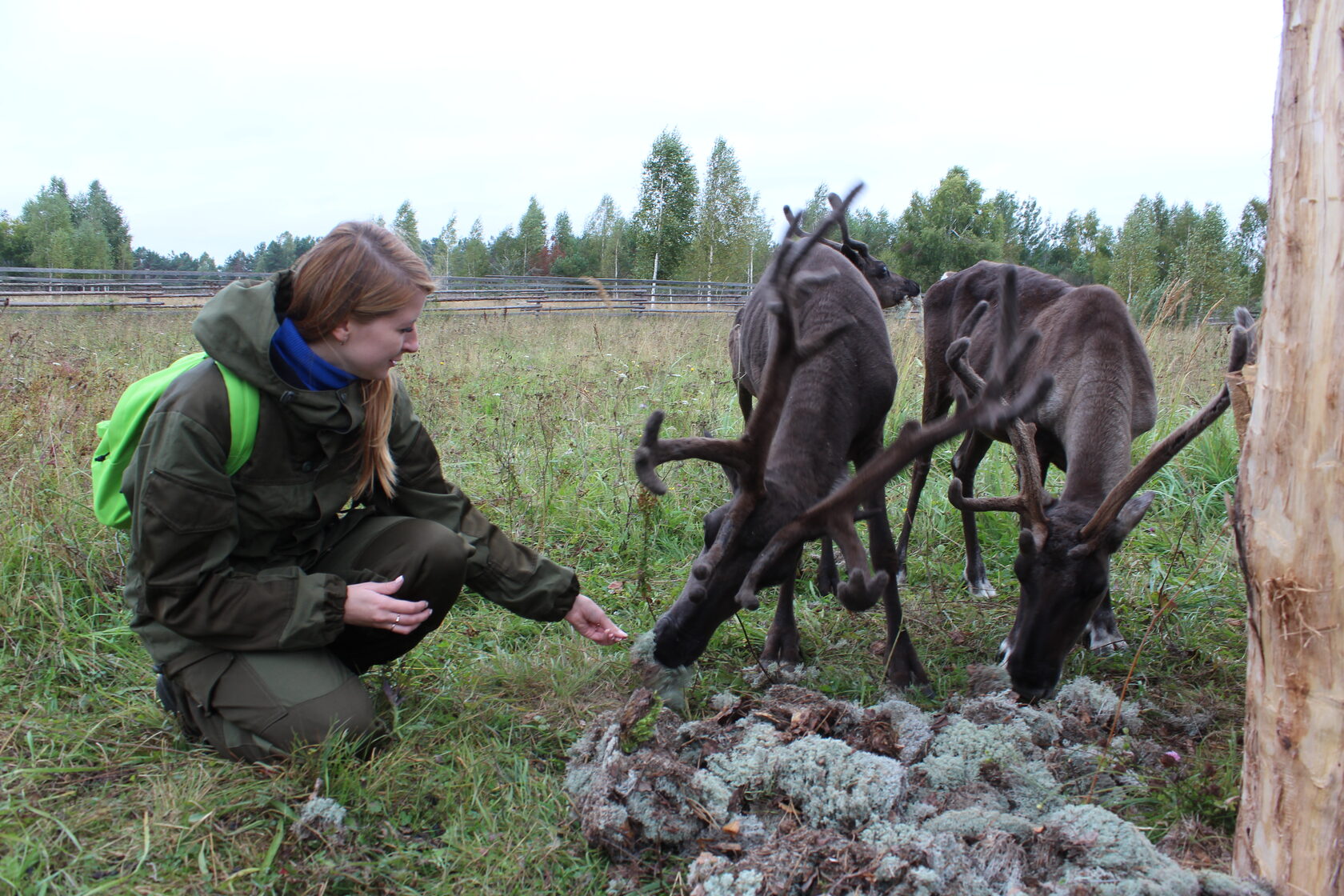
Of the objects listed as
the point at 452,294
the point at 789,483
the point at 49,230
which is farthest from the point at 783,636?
the point at 49,230

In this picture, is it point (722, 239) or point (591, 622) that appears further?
point (722, 239)

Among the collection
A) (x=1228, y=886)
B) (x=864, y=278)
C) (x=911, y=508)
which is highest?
(x=864, y=278)

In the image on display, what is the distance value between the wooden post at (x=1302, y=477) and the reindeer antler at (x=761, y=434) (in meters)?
1.35

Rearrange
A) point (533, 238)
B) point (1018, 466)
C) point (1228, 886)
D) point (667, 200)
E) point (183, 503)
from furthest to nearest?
point (533, 238)
point (667, 200)
point (1018, 466)
point (183, 503)
point (1228, 886)

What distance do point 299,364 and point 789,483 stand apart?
1.84 m

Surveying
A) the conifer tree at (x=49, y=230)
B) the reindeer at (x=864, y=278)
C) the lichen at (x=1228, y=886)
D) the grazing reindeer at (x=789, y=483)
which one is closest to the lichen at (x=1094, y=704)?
the grazing reindeer at (x=789, y=483)

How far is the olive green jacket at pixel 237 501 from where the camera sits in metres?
2.56

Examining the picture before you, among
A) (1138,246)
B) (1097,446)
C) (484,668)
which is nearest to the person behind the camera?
(484,668)

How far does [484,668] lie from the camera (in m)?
3.60

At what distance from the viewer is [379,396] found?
9.89ft

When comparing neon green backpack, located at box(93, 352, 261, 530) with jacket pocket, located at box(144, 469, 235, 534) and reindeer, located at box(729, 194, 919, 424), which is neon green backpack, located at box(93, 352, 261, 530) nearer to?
jacket pocket, located at box(144, 469, 235, 534)

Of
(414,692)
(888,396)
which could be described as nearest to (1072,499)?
(888,396)

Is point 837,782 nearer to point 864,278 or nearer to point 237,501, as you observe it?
point 237,501

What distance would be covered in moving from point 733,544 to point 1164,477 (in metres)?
4.38
